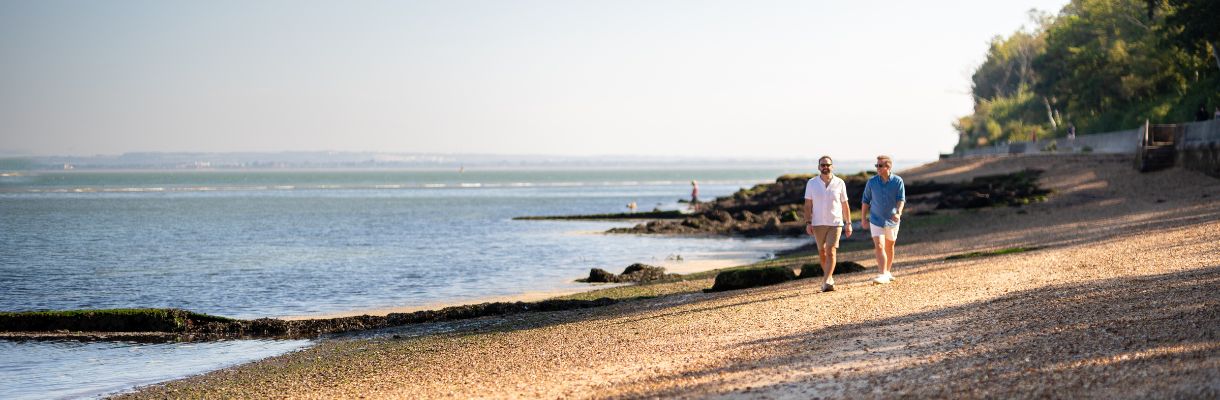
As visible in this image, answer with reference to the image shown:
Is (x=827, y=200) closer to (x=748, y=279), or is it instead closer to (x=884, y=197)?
(x=884, y=197)

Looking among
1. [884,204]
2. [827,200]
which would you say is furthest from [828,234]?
[884,204]

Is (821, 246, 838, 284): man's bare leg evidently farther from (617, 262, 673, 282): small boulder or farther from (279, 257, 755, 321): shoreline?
(617, 262, 673, 282): small boulder

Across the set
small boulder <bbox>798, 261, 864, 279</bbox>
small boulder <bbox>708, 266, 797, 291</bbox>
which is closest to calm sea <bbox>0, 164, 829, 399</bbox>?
small boulder <bbox>708, 266, 797, 291</bbox>

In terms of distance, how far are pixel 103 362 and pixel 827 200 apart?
30.8ft

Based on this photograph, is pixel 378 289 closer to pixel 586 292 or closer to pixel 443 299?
pixel 443 299

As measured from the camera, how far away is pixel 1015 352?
9203 millimetres

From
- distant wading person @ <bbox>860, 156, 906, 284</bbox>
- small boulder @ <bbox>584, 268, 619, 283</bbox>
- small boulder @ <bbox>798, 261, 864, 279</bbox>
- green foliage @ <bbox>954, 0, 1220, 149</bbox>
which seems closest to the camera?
Result: distant wading person @ <bbox>860, 156, 906, 284</bbox>

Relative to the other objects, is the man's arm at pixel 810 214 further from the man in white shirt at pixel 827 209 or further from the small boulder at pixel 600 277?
the small boulder at pixel 600 277

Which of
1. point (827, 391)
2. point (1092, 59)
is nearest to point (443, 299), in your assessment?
point (827, 391)

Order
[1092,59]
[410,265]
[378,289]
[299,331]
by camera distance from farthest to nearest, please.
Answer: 1. [1092,59]
2. [410,265]
3. [378,289]
4. [299,331]

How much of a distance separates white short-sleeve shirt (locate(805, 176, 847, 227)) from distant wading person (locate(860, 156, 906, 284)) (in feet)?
1.27

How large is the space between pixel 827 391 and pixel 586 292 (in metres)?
13.9

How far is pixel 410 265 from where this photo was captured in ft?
104

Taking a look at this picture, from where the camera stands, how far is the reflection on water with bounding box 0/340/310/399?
12.8 meters
